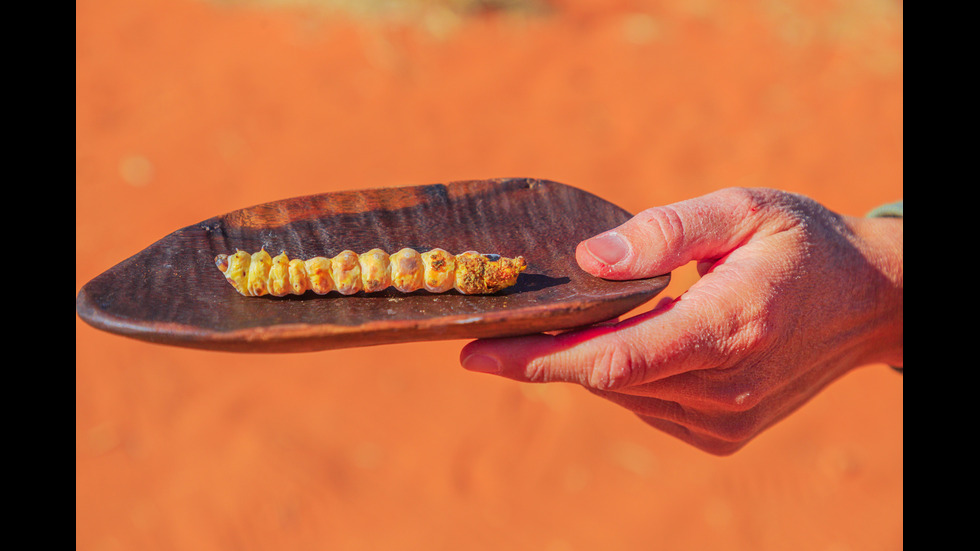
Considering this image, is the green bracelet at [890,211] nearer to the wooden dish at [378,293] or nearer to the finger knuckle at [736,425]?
the finger knuckle at [736,425]

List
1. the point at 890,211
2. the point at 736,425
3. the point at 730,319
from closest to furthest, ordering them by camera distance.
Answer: the point at 730,319 → the point at 736,425 → the point at 890,211

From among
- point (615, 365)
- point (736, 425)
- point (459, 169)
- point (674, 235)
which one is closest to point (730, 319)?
point (674, 235)

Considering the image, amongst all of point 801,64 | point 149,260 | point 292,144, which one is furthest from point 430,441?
point 801,64

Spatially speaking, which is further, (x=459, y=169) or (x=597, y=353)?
(x=459, y=169)

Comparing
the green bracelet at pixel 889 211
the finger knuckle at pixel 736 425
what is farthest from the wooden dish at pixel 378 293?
the green bracelet at pixel 889 211

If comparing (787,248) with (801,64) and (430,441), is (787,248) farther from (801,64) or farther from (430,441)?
(801,64)

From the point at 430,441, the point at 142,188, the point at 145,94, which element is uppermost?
the point at 145,94

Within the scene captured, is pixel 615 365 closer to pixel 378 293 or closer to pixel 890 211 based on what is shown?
pixel 378 293
